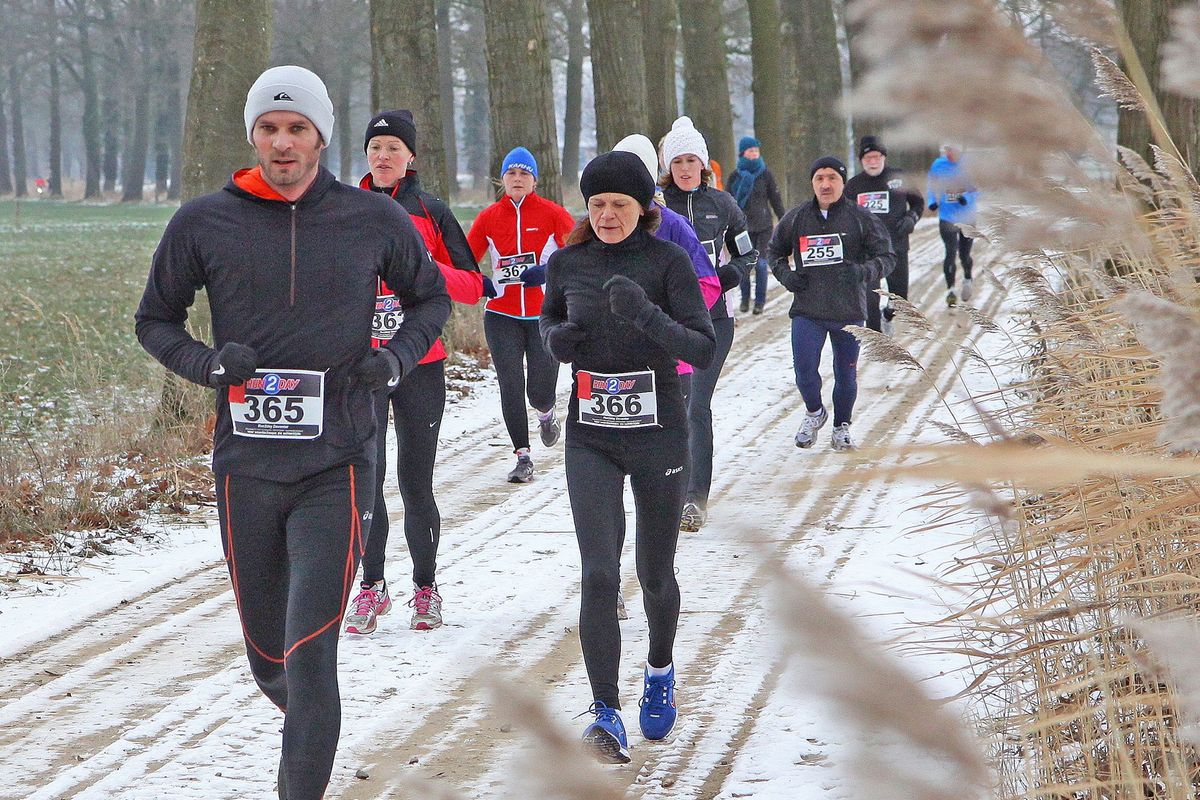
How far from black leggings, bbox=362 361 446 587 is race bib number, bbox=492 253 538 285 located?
233 cm

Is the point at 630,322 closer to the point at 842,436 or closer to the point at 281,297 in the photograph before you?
the point at 281,297

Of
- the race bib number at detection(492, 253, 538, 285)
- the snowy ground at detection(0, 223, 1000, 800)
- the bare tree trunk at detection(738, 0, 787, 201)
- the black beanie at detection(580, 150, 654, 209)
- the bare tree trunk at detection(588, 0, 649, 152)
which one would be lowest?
the snowy ground at detection(0, 223, 1000, 800)

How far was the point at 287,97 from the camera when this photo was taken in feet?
13.0

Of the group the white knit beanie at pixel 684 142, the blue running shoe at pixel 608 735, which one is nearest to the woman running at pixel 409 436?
the blue running shoe at pixel 608 735

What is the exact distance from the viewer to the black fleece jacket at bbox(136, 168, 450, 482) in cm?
394

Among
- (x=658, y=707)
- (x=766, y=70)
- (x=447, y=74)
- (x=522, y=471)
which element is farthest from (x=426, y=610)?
(x=447, y=74)

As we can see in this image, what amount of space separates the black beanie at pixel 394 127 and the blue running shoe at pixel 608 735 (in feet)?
10.00

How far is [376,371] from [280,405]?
293 mm

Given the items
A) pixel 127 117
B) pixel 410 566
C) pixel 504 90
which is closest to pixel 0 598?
pixel 410 566

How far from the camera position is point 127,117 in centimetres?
6719

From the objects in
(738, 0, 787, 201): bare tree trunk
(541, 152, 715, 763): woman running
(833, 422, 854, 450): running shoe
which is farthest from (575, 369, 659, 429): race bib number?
(738, 0, 787, 201): bare tree trunk

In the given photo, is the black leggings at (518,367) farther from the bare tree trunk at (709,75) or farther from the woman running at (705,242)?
the bare tree trunk at (709,75)

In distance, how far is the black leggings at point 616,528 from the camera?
4.77m

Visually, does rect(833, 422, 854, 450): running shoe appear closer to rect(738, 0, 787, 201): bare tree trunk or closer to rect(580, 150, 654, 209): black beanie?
rect(580, 150, 654, 209): black beanie
